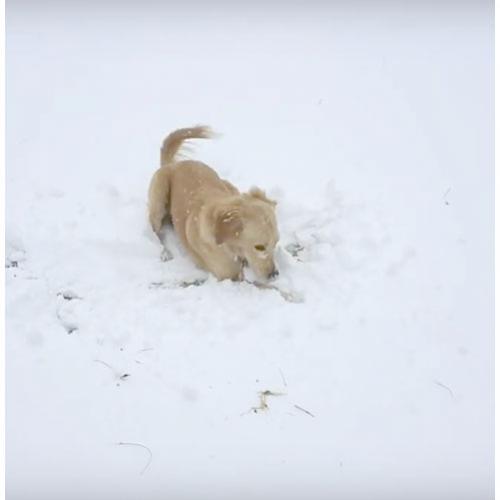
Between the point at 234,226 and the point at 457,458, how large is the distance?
202 centimetres

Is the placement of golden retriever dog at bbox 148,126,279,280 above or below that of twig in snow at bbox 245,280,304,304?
above

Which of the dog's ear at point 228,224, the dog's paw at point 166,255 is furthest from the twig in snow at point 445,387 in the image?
the dog's paw at point 166,255

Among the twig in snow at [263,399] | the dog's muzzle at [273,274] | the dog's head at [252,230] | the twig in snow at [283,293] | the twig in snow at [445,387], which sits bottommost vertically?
the twig in snow at [263,399]

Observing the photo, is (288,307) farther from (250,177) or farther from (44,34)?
(44,34)

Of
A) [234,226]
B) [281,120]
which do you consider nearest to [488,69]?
[281,120]

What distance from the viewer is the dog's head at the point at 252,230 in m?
4.40

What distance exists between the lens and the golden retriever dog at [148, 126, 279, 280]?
14.5 feet

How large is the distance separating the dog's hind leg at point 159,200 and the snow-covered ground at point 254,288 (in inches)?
6.7

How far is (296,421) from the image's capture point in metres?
3.65

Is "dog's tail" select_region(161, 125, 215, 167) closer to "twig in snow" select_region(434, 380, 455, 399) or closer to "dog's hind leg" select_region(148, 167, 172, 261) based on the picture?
"dog's hind leg" select_region(148, 167, 172, 261)

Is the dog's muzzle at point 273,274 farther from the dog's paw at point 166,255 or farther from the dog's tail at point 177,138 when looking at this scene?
the dog's tail at point 177,138

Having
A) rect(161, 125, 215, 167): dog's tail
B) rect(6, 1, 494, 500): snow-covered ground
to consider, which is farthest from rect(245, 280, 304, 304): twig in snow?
rect(161, 125, 215, 167): dog's tail

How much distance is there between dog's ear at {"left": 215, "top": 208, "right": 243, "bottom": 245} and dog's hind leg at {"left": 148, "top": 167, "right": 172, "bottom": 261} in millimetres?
788

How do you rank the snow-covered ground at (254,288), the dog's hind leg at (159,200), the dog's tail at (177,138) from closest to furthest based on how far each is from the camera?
the snow-covered ground at (254,288) < the dog's hind leg at (159,200) < the dog's tail at (177,138)
